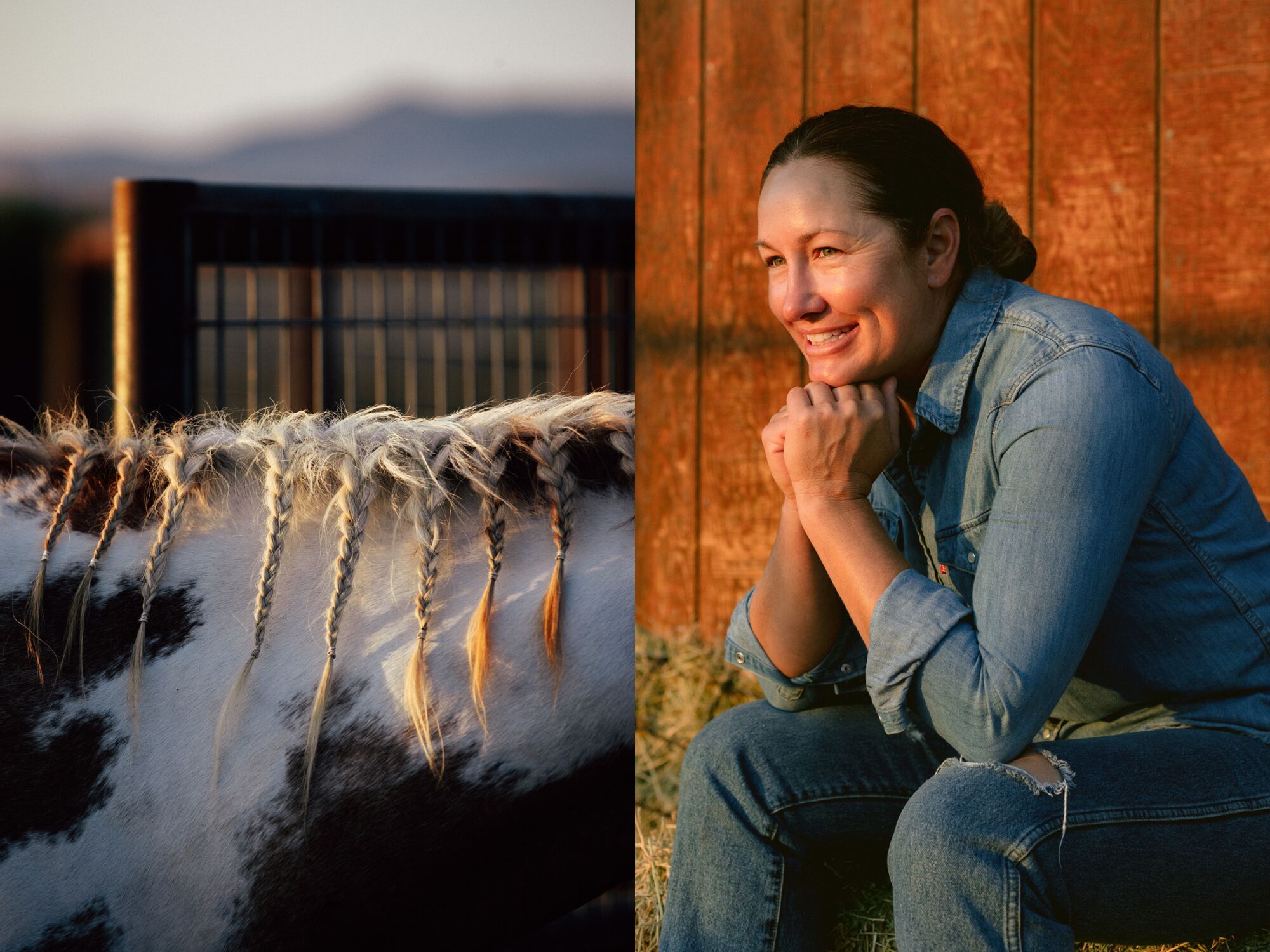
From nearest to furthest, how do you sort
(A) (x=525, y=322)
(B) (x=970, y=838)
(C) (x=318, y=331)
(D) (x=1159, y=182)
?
(B) (x=970, y=838) < (C) (x=318, y=331) < (A) (x=525, y=322) < (D) (x=1159, y=182)

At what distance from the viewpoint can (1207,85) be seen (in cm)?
158

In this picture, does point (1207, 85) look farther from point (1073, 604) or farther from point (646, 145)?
point (1073, 604)

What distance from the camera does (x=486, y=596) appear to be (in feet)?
2.94

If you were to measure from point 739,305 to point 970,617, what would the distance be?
117cm

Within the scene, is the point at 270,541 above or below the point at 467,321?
below

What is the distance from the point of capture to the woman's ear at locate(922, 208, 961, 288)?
96 cm

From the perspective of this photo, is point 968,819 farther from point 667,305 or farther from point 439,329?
point 667,305

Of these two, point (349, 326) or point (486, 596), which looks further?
point (349, 326)

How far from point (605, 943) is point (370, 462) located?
2.01 ft

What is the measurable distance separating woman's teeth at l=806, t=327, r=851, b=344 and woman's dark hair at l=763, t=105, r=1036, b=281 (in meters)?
0.10

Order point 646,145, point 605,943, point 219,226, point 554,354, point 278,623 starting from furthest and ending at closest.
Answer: point 646,145 → point 554,354 → point 605,943 → point 219,226 → point 278,623

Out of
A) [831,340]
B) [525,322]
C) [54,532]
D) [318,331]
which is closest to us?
[54,532]

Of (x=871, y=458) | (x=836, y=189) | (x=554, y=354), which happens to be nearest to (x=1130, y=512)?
(x=871, y=458)

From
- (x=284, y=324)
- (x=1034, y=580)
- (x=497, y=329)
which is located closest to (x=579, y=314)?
(x=497, y=329)
